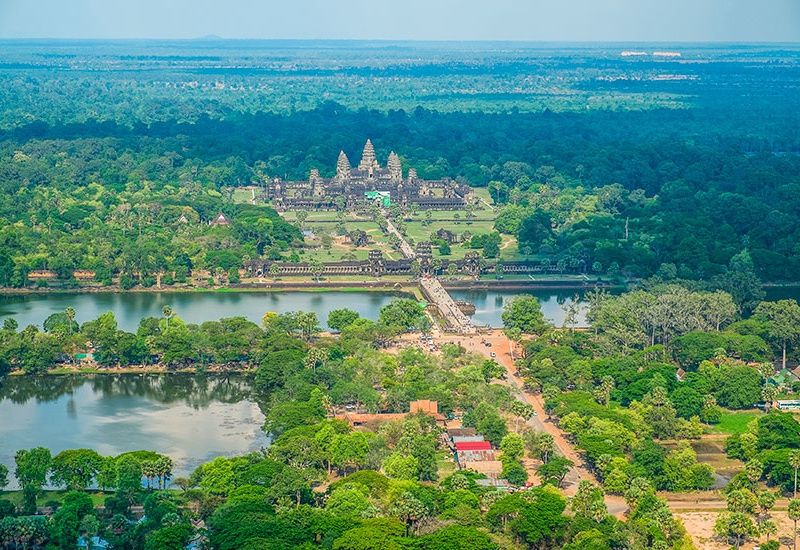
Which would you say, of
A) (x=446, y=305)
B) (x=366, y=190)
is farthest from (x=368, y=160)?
(x=446, y=305)

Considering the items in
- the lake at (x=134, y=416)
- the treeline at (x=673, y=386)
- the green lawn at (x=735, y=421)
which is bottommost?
the green lawn at (x=735, y=421)

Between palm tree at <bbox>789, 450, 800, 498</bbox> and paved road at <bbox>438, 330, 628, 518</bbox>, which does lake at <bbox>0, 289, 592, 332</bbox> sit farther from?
palm tree at <bbox>789, 450, 800, 498</bbox>

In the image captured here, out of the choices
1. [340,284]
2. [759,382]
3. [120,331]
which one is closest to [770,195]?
[340,284]

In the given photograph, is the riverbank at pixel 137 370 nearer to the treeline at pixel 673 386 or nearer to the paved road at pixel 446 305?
the paved road at pixel 446 305

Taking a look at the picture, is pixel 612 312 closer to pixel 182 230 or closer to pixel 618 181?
pixel 182 230

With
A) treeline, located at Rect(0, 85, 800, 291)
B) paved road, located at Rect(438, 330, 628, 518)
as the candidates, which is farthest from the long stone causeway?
treeline, located at Rect(0, 85, 800, 291)

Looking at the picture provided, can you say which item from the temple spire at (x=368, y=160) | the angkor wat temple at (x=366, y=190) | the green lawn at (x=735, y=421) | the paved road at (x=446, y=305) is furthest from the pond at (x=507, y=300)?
the temple spire at (x=368, y=160)
